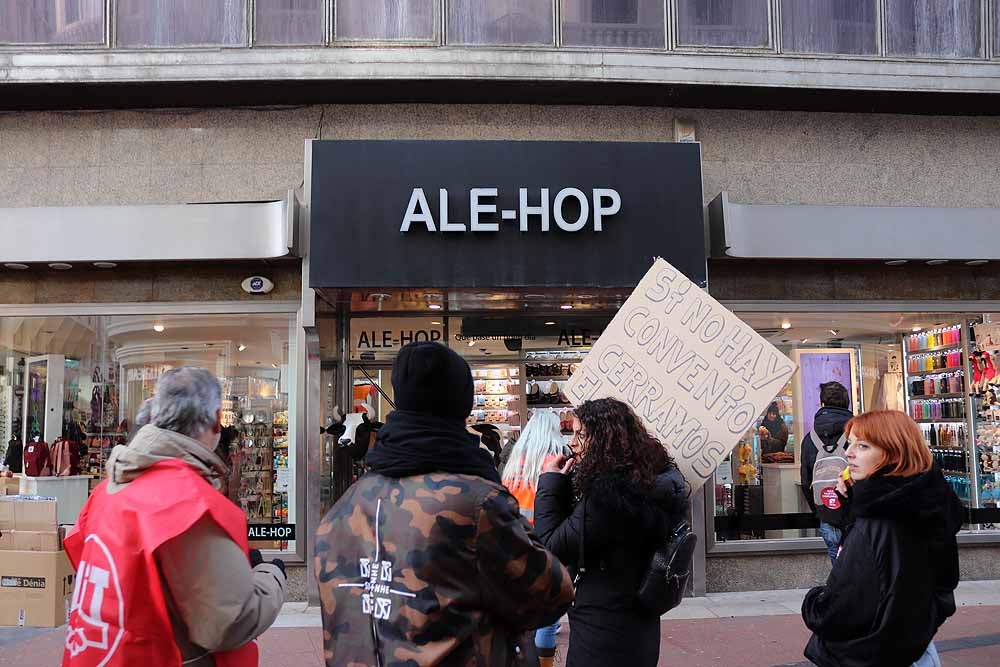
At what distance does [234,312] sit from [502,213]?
2.86m

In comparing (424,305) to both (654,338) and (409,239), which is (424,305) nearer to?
(409,239)

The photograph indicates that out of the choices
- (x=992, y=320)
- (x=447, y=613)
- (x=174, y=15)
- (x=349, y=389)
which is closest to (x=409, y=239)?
(x=349, y=389)

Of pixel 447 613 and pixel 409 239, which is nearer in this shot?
pixel 447 613

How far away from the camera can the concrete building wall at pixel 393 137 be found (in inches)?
331

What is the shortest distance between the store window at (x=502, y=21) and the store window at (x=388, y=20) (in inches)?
11.7

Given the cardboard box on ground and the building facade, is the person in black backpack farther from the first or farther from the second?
the cardboard box on ground

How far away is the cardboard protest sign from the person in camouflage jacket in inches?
78.4

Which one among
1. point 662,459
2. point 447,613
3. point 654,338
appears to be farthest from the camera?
point 654,338

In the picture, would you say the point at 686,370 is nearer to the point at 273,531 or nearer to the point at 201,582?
the point at 201,582

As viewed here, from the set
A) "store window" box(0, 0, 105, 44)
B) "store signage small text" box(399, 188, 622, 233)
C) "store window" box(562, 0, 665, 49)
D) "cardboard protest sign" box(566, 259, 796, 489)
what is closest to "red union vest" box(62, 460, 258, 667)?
"cardboard protest sign" box(566, 259, 796, 489)

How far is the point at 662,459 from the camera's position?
3.62 metres

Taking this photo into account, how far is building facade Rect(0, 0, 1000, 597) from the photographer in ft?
26.5

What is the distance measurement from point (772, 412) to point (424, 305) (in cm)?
379

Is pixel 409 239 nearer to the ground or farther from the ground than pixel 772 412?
farther from the ground
